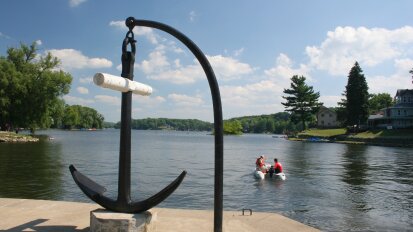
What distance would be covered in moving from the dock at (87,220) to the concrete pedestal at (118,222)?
26 centimetres

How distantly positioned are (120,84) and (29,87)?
69.1 meters

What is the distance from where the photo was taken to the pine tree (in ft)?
292

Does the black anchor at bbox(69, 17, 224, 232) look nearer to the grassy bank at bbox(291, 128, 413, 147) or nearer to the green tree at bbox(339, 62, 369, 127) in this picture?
the grassy bank at bbox(291, 128, 413, 147)

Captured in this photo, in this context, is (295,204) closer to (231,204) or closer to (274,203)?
(274,203)

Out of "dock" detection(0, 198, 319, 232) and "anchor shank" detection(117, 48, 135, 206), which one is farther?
"dock" detection(0, 198, 319, 232)

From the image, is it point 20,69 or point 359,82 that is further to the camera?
point 359,82

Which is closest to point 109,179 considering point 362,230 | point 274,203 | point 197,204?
point 197,204

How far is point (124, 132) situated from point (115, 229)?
5.58ft

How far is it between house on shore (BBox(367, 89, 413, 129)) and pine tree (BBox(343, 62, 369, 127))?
722 centimetres

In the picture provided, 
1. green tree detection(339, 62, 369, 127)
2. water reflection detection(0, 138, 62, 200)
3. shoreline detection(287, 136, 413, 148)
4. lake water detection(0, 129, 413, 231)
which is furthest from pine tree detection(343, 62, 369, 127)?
water reflection detection(0, 138, 62, 200)

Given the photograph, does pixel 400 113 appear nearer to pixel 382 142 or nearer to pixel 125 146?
pixel 382 142

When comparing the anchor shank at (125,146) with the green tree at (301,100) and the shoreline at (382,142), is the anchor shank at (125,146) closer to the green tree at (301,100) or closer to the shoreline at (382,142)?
the shoreline at (382,142)

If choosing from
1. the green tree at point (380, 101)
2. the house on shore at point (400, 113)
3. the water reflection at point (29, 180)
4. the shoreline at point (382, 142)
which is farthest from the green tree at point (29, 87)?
the green tree at point (380, 101)

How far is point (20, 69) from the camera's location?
70000mm
